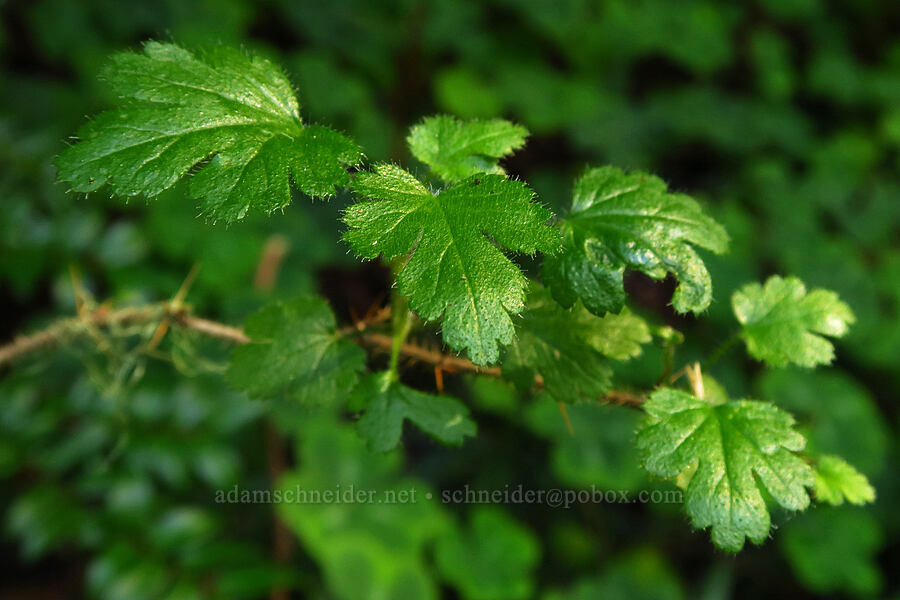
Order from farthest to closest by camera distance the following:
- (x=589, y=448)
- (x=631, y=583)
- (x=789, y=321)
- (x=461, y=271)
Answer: (x=589, y=448) → (x=631, y=583) → (x=789, y=321) → (x=461, y=271)

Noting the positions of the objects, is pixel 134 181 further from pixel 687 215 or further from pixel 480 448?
pixel 480 448

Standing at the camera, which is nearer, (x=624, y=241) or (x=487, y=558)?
(x=624, y=241)

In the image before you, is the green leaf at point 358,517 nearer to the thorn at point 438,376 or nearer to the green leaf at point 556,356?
the thorn at point 438,376

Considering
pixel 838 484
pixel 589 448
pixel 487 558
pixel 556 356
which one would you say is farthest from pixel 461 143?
pixel 589 448

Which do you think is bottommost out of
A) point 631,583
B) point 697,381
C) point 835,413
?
point 631,583

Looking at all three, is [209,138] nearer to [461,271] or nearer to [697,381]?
[461,271]

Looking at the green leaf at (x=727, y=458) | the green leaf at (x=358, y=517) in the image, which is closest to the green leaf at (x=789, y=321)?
the green leaf at (x=727, y=458)

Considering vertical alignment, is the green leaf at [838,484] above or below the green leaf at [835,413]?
above

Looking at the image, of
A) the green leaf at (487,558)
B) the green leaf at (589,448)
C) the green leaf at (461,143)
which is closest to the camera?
the green leaf at (461,143)

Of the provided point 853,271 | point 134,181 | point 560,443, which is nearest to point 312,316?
point 134,181
